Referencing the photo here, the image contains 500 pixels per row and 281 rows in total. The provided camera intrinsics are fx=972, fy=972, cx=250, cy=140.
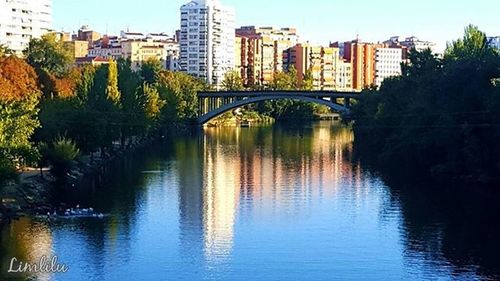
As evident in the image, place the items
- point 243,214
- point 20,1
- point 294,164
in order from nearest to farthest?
point 243,214
point 294,164
point 20,1

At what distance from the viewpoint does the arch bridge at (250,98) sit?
5462 centimetres

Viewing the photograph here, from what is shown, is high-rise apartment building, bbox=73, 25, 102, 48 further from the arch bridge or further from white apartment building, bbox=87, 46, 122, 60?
the arch bridge

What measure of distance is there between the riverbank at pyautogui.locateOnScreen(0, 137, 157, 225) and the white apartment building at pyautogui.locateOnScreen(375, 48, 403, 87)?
74472 millimetres

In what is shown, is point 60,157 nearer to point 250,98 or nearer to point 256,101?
point 250,98

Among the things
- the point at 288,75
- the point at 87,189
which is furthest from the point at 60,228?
the point at 288,75

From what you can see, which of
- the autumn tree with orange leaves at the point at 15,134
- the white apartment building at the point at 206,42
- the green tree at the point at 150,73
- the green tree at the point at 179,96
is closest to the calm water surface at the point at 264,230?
the autumn tree with orange leaves at the point at 15,134

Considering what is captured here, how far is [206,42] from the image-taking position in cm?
8431

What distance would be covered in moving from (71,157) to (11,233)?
7.74m

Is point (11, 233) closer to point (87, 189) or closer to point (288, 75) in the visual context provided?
point (87, 189)

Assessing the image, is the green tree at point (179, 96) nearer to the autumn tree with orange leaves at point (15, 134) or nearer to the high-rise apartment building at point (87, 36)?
the autumn tree with orange leaves at point (15, 134)

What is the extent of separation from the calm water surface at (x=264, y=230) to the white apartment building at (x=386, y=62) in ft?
241

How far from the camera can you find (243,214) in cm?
2167

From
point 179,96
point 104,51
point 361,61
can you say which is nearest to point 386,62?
point 361,61

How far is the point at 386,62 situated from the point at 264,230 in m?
87.7
